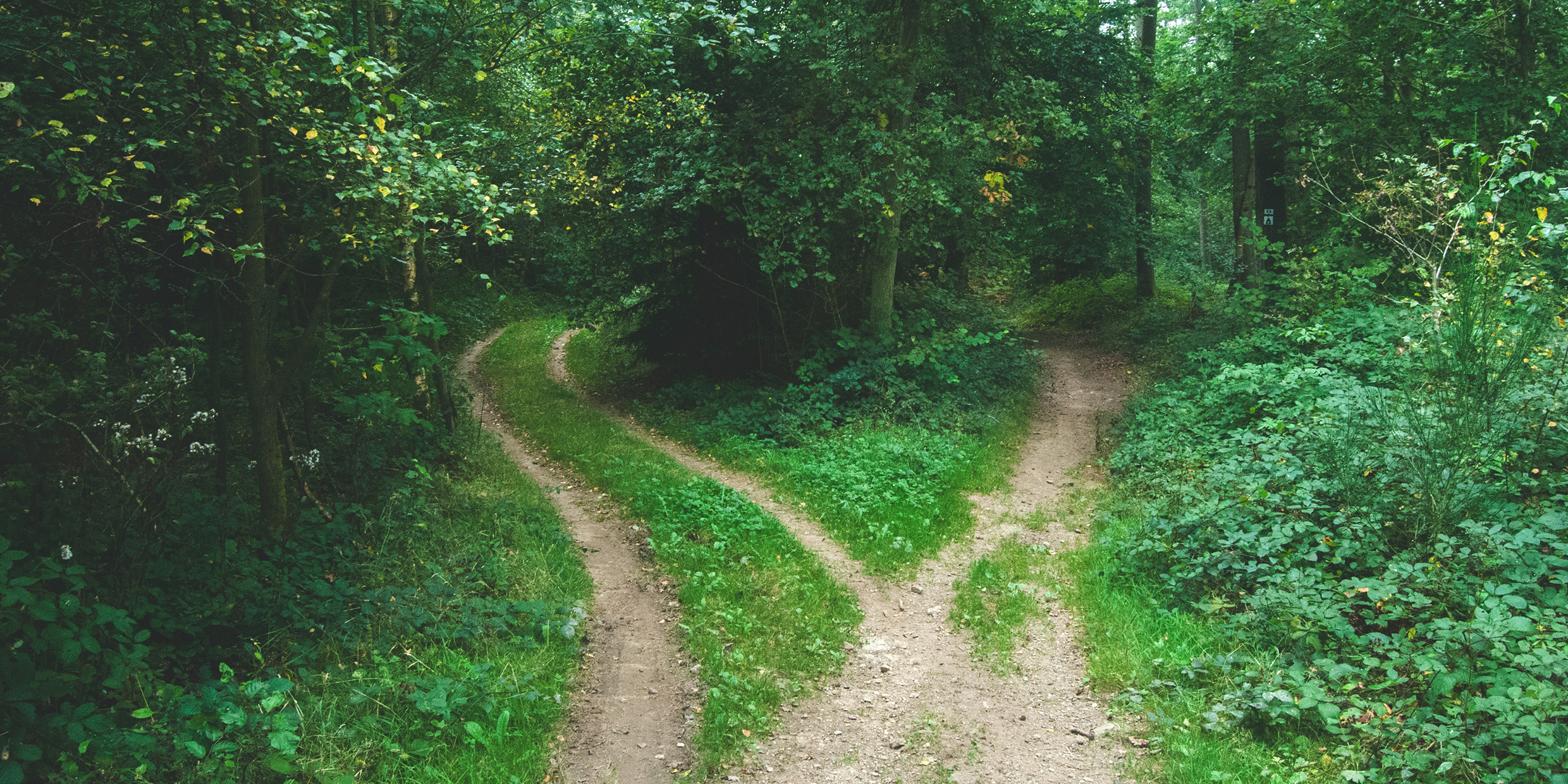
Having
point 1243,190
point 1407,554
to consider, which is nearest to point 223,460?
point 1407,554

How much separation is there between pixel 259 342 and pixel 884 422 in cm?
863

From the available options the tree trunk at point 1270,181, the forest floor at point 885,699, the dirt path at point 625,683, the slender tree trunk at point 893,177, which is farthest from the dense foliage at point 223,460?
the tree trunk at point 1270,181

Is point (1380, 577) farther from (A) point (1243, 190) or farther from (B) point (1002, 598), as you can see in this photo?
(A) point (1243, 190)

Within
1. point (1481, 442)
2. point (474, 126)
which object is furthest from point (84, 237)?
point (1481, 442)

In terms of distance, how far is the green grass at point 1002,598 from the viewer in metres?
6.79

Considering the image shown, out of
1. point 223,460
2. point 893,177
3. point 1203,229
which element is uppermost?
point 893,177

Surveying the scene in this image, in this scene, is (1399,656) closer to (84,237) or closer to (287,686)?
(287,686)

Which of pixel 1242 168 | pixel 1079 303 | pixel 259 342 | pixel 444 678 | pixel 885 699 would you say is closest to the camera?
pixel 444 678

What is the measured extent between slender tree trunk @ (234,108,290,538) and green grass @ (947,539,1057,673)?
240 inches

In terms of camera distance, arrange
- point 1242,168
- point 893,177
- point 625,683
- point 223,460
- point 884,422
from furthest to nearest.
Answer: point 1242,168
point 893,177
point 884,422
point 223,460
point 625,683

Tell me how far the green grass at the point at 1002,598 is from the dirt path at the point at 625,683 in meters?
2.60

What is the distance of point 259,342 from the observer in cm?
644

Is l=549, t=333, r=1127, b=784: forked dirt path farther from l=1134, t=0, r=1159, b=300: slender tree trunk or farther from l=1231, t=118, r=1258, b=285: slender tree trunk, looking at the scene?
l=1134, t=0, r=1159, b=300: slender tree trunk

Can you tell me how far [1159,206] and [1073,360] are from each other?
10.7 meters
